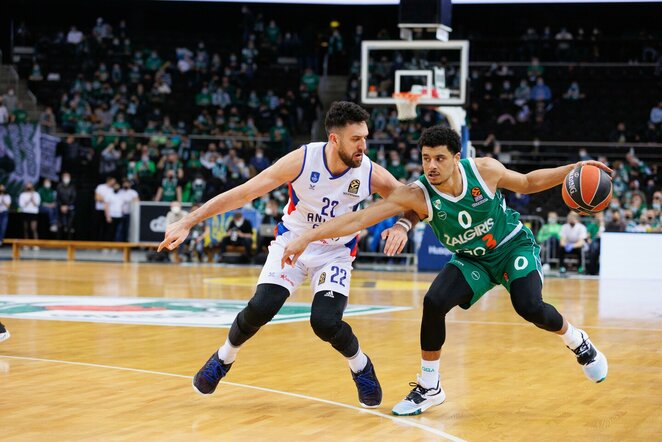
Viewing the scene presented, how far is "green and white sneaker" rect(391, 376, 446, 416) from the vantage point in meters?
6.26

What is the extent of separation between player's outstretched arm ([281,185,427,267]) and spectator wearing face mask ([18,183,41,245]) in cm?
2055

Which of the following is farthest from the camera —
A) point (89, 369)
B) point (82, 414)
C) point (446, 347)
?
point (446, 347)

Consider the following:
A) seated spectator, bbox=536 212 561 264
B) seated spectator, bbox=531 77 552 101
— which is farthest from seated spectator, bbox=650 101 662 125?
seated spectator, bbox=536 212 561 264

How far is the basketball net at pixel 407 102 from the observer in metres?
19.2

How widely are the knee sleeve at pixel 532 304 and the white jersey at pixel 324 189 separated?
110 cm

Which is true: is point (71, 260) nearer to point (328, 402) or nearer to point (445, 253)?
point (445, 253)

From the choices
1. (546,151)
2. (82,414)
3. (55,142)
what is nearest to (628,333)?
(82,414)

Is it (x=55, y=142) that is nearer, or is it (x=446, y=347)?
(x=446, y=347)

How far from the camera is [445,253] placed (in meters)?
21.5

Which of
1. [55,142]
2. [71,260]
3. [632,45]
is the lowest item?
[71,260]

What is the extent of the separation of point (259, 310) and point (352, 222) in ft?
2.73

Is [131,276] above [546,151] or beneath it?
beneath

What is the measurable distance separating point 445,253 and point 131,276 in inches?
266

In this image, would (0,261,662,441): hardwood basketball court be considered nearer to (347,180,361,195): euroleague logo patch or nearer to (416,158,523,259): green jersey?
(416,158,523,259): green jersey
